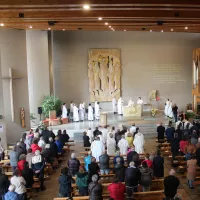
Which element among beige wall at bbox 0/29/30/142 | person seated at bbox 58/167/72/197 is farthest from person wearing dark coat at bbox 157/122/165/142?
beige wall at bbox 0/29/30/142

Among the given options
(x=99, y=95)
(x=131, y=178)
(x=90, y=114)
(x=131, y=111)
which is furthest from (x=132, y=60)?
(x=131, y=178)

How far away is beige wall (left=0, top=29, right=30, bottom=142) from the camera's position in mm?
15477

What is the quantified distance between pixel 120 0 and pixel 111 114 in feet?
46.3

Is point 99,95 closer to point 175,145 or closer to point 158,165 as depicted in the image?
point 175,145

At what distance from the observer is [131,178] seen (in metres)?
7.63

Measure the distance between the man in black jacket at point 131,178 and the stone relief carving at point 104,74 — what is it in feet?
47.1

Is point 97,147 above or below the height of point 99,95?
below

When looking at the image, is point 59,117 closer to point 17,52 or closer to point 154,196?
point 17,52

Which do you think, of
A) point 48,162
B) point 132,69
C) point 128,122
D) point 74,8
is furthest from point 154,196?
point 132,69

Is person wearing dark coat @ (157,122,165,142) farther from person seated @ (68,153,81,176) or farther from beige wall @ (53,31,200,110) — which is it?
beige wall @ (53,31,200,110)

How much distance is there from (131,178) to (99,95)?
47.5 ft

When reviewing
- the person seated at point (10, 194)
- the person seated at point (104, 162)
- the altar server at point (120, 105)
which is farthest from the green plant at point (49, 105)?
the person seated at point (10, 194)

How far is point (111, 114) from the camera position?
829 inches

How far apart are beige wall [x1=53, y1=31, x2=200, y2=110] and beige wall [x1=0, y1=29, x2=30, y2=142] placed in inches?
207
